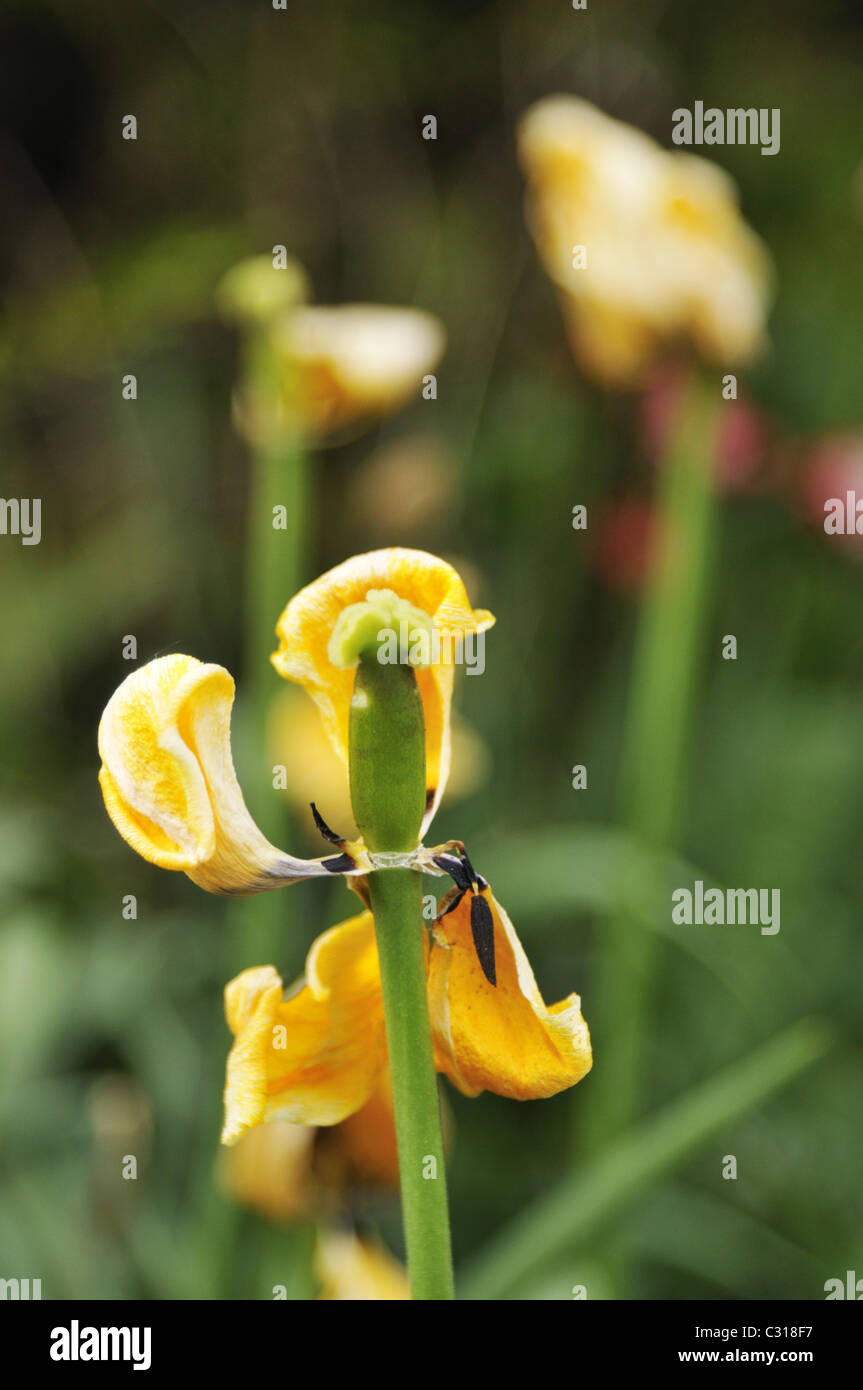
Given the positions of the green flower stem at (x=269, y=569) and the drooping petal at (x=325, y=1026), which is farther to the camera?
the green flower stem at (x=269, y=569)

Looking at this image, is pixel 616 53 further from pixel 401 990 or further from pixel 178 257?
pixel 401 990

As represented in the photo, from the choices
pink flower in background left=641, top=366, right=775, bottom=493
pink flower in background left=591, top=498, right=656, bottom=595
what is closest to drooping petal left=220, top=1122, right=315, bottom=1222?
pink flower in background left=641, top=366, right=775, bottom=493

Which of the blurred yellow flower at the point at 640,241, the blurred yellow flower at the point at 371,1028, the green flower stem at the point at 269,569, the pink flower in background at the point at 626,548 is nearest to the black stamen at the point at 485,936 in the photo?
the blurred yellow flower at the point at 371,1028

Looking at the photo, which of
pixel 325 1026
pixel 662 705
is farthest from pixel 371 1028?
pixel 662 705

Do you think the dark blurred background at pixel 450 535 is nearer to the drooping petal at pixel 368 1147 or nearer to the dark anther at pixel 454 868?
the drooping petal at pixel 368 1147

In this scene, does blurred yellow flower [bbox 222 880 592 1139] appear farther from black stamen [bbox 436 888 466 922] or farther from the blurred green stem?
the blurred green stem

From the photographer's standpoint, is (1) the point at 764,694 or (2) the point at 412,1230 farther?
(1) the point at 764,694
